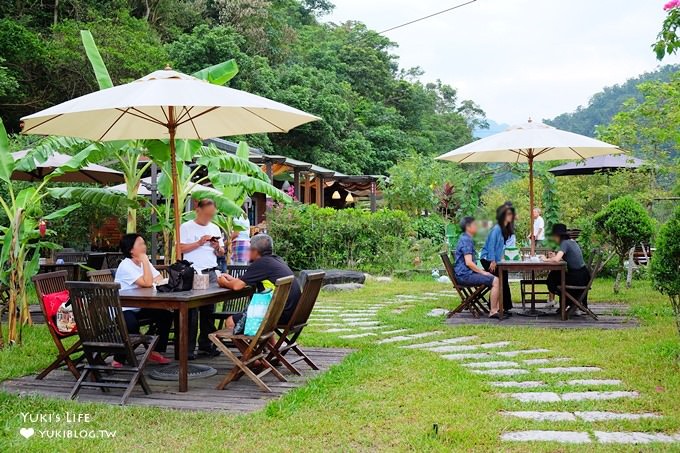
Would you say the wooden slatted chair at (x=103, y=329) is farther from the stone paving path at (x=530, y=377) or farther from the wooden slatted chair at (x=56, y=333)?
the stone paving path at (x=530, y=377)

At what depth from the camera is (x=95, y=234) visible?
16.6 m

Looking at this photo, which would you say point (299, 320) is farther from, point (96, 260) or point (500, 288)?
point (96, 260)

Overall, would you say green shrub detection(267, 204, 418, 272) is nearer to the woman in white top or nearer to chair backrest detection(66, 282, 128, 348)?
the woman in white top

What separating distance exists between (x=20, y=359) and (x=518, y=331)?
5.42 m

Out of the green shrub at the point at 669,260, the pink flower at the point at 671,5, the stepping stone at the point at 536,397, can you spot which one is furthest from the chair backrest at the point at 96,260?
the pink flower at the point at 671,5

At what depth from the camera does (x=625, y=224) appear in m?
10.6

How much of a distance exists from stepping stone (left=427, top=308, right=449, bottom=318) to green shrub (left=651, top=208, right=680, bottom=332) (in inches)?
142

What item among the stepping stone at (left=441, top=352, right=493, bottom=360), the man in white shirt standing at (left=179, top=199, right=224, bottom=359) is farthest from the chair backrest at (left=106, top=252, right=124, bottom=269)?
the stepping stone at (left=441, top=352, right=493, bottom=360)

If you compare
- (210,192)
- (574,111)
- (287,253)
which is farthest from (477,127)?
(210,192)

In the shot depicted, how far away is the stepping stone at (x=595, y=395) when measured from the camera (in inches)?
193

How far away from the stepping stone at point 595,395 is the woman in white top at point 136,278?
3471 millimetres

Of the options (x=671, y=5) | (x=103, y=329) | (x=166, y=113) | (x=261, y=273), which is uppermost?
(x=671, y=5)

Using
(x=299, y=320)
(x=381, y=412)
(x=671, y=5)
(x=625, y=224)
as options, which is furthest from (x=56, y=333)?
(x=625, y=224)

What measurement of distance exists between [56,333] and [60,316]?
0.14 metres
